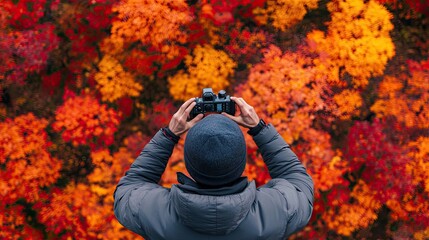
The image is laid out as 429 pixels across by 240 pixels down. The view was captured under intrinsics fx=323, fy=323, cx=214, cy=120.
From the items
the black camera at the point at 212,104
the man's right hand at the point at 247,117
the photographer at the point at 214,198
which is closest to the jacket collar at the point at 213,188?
the photographer at the point at 214,198

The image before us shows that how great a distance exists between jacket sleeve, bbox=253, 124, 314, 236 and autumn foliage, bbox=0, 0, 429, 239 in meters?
3.87

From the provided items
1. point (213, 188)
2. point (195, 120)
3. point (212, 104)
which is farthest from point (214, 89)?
point (213, 188)

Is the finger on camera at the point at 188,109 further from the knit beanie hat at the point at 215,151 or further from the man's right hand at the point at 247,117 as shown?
the knit beanie hat at the point at 215,151

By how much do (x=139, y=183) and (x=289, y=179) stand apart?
111 centimetres

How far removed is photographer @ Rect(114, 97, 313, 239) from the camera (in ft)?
5.92

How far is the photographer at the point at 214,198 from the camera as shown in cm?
180

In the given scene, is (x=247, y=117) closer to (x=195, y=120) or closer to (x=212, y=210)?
(x=195, y=120)

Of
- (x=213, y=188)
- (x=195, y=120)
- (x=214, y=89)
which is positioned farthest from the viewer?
(x=214, y=89)

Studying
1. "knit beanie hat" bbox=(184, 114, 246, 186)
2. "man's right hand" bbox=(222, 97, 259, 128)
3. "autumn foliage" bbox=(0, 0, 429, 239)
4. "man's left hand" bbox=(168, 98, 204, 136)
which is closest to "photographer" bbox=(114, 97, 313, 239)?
"knit beanie hat" bbox=(184, 114, 246, 186)

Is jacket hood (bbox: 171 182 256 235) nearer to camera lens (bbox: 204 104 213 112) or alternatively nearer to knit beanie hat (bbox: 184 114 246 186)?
knit beanie hat (bbox: 184 114 246 186)

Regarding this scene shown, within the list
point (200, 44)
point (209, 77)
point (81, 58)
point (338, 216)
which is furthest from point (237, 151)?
point (81, 58)

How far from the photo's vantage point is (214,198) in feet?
6.10

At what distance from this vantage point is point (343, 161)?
7152 millimetres

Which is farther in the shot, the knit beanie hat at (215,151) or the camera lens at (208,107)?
the camera lens at (208,107)
